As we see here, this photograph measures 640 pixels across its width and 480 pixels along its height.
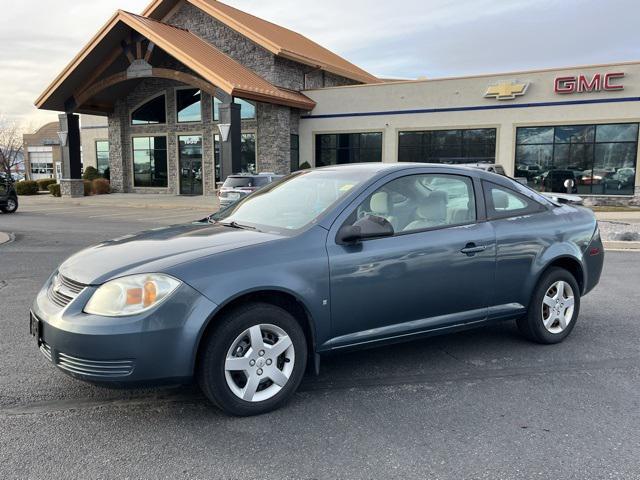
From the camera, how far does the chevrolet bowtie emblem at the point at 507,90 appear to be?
2328 cm

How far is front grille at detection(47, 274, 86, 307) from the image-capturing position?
341 cm

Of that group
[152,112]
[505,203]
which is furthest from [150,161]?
[505,203]

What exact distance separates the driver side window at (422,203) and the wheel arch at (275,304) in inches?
27.3

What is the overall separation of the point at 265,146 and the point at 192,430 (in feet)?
80.7

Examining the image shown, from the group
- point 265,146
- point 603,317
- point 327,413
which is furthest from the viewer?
point 265,146

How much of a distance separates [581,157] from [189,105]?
19.6 metres

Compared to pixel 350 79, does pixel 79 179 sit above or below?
below

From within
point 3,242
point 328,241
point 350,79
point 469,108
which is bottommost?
point 3,242

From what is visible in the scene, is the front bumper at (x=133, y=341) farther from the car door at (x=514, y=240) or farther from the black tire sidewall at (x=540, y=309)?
the black tire sidewall at (x=540, y=309)

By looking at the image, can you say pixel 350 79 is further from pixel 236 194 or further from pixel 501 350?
pixel 501 350

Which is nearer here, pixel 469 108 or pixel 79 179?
pixel 469 108

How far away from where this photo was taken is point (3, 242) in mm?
12031

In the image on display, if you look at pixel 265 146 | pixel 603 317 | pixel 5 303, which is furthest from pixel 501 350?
pixel 265 146

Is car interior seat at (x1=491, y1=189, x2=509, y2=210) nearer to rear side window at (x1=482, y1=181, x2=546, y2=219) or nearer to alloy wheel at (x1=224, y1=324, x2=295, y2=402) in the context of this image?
rear side window at (x1=482, y1=181, x2=546, y2=219)
